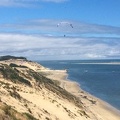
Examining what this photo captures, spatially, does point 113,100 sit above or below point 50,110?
below

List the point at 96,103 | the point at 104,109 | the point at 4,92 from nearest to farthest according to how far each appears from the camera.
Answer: the point at 4,92 < the point at 104,109 < the point at 96,103

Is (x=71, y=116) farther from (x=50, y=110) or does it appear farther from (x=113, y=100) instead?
(x=113, y=100)

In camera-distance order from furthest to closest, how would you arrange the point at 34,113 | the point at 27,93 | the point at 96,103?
the point at 96,103, the point at 27,93, the point at 34,113

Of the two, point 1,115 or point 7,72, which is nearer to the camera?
point 1,115

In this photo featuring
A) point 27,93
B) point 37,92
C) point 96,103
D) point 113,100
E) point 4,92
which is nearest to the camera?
point 4,92

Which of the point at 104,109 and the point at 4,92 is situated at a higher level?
the point at 4,92

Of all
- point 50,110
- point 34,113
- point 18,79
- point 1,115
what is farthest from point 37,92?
point 1,115

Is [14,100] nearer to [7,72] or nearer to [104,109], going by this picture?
[7,72]

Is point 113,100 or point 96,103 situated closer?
point 96,103

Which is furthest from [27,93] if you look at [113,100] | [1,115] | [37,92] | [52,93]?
[113,100]
